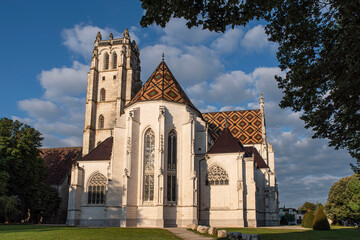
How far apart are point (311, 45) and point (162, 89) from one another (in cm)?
2166

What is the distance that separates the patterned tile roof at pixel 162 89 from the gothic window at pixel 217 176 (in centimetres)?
688

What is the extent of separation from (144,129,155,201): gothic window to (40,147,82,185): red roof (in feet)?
48.4

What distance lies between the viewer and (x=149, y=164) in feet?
96.8

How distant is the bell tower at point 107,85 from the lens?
1619 inches

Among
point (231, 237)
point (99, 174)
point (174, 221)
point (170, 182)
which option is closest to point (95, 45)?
point (99, 174)

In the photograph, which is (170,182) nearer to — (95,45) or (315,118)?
(315,118)

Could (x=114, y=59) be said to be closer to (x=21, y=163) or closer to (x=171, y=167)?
(x=21, y=163)

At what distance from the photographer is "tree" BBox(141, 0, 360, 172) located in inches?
321

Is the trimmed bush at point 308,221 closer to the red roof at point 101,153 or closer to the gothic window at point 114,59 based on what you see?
the red roof at point 101,153

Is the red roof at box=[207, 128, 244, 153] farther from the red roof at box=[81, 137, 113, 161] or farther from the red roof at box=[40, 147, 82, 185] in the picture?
the red roof at box=[40, 147, 82, 185]

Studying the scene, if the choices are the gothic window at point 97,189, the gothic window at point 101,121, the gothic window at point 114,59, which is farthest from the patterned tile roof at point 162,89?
the gothic window at point 114,59

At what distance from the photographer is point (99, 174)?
108 feet

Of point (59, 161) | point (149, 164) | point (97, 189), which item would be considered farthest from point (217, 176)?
point (59, 161)

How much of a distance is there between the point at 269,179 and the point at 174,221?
1285 cm
